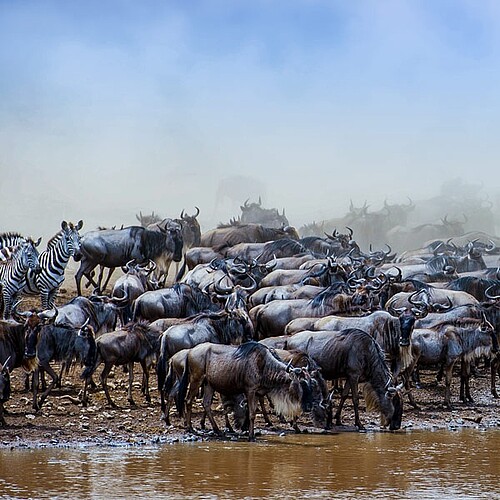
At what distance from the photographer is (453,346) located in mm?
12859

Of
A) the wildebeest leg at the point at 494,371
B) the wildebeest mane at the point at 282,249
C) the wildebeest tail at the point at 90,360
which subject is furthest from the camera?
the wildebeest mane at the point at 282,249

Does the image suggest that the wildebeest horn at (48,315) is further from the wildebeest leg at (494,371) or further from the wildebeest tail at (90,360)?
the wildebeest leg at (494,371)

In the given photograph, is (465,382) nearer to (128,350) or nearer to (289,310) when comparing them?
(289,310)

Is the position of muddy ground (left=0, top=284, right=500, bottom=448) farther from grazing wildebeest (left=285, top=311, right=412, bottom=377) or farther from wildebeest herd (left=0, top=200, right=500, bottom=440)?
grazing wildebeest (left=285, top=311, right=412, bottom=377)

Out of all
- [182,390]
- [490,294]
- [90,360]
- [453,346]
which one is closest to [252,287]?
[453,346]

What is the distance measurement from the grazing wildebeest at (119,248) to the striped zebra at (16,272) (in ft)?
8.64

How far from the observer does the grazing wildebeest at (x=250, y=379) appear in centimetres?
1013

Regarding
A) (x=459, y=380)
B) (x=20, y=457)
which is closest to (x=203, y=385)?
(x=20, y=457)

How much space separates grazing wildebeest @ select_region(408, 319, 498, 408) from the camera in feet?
41.9

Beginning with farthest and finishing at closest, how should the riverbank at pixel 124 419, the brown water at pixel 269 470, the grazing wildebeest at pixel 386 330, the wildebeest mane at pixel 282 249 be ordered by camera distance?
the wildebeest mane at pixel 282 249 < the grazing wildebeest at pixel 386 330 < the riverbank at pixel 124 419 < the brown water at pixel 269 470

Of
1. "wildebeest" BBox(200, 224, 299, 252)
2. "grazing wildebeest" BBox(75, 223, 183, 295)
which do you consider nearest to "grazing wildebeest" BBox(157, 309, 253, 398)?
"grazing wildebeest" BBox(75, 223, 183, 295)

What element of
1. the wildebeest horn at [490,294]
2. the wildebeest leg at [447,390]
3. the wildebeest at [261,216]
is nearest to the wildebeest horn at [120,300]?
the wildebeest leg at [447,390]

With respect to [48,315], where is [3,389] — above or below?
below

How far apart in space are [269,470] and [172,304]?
231 inches
